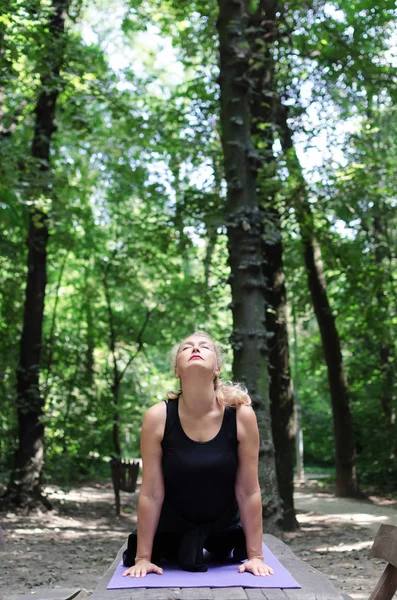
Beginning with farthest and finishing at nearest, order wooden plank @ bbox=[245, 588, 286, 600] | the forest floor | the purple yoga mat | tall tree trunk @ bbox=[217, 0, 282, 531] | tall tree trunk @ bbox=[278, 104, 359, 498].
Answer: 1. tall tree trunk @ bbox=[278, 104, 359, 498]
2. tall tree trunk @ bbox=[217, 0, 282, 531]
3. the forest floor
4. the purple yoga mat
5. wooden plank @ bbox=[245, 588, 286, 600]

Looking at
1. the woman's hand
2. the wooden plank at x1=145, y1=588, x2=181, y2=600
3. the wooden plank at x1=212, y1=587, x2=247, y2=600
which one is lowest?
the wooden plank at x1=145, y1=588, x2=181, y2=600

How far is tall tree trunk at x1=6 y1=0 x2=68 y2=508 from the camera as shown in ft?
41.4

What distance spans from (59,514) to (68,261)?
326 inches

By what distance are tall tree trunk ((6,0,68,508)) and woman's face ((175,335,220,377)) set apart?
352 inches

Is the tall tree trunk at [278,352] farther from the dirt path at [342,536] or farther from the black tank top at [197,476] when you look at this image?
the black tank top at [197,476]

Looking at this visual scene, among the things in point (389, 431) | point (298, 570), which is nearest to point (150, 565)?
point (298, 570)

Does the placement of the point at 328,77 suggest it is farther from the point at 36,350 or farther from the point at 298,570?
the point at 298,570

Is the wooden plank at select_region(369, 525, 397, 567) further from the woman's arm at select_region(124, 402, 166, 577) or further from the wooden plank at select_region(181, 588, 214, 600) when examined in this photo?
the woman's arm at select_region(124, 402, 166, 577)

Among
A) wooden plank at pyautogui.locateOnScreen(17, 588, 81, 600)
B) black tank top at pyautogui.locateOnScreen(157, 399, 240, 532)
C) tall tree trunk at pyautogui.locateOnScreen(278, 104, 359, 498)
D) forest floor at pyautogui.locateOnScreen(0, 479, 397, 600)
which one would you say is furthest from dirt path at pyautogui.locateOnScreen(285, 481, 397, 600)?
black tank top at pyautogui.locateOnScreen(157, 399, 240, 532)

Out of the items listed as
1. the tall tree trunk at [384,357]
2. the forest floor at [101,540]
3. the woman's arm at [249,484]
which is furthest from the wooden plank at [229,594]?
the tall tree trunk at [384,357]

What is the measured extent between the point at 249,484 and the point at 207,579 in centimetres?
51

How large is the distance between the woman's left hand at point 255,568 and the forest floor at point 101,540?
1.75m

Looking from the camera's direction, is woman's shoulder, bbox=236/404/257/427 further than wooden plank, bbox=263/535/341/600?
Yes

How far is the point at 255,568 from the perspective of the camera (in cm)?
337
